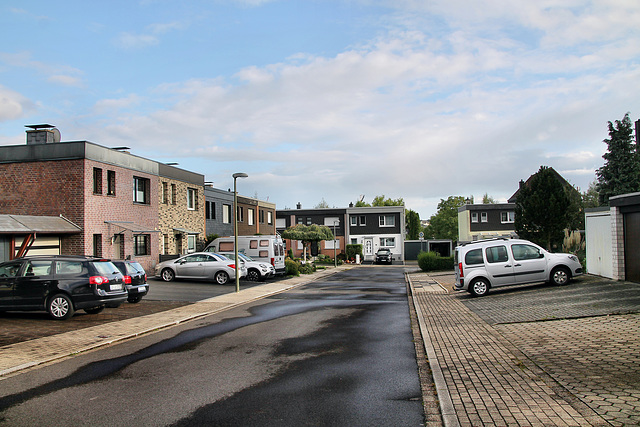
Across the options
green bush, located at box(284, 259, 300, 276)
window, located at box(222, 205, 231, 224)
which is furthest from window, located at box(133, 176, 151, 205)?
window, located at box(222, 205, 231, 224)

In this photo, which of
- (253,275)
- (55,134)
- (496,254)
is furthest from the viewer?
(253,275)

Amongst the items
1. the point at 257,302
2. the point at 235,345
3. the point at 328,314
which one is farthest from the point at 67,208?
the point at 235,345

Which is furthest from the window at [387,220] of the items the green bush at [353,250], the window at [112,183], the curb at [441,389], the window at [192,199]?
the curb at [441,389]

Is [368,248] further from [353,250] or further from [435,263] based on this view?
[435,263]

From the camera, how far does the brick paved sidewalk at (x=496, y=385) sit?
536 cm

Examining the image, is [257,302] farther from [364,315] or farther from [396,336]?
[396,336]

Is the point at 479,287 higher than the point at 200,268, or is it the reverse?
the point at 200,268

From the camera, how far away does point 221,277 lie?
82.4 ft

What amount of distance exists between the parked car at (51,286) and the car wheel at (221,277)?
11.7 m

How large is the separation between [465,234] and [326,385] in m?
57.8

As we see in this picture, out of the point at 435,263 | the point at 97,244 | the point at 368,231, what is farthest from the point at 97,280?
the point at 368,231

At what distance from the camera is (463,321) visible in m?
12.5

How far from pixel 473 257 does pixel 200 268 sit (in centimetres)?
1345

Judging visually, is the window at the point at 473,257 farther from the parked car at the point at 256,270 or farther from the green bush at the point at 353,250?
the green bush at the point at 353,250
